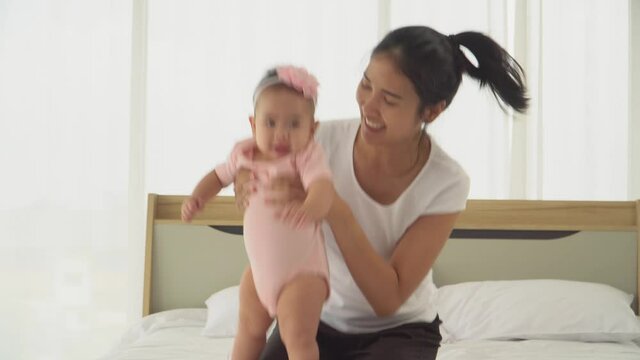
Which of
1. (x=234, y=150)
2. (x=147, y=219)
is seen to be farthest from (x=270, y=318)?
(x=147, y=219)

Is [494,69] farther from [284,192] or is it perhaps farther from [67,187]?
[67,187]

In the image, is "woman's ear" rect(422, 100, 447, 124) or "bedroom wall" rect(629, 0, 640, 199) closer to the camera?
"woman's ear" rect(422, 100, 447, 124)

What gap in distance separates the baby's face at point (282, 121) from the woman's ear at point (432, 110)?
10.8 inches

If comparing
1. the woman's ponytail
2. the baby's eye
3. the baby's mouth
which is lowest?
the baby's mouth

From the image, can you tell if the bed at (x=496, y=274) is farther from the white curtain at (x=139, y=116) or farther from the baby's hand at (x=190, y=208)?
the baby's hand at (x=190, y=208)

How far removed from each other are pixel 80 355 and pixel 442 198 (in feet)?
8.64

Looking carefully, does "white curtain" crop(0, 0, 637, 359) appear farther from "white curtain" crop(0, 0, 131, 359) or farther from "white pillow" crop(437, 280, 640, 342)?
"white pillow" crop(437, 280, 640, 342)

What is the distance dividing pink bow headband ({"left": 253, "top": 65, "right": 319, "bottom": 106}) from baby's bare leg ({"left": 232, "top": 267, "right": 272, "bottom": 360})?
0.36m

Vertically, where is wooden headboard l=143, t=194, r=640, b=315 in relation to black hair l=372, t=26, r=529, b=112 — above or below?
below

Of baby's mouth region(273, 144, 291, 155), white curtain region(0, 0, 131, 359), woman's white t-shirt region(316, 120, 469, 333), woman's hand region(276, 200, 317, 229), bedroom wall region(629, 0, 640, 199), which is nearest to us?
woman's hand region(276, 200, 317, 229)

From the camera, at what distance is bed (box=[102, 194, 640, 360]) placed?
2.92 metres

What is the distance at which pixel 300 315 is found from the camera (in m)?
1.35

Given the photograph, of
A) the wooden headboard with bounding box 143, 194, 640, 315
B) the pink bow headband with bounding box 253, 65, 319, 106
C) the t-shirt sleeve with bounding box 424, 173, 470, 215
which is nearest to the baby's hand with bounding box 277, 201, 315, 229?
the pink bow headband with bounding box 253, 65, 319, 106

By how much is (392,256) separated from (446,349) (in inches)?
50.2
